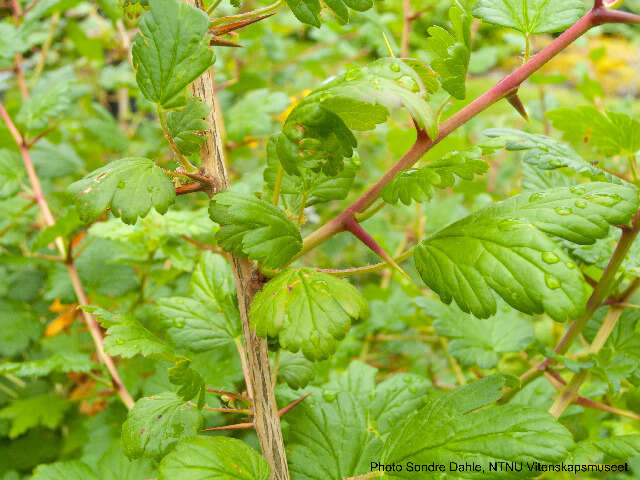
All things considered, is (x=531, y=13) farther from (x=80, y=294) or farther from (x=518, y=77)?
(x=80, y=294)

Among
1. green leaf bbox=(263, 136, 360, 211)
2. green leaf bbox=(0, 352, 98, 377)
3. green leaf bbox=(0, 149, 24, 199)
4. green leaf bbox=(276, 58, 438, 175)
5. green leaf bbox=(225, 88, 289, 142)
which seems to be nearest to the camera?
green leaf bbox=(276, 58, 438, 175)

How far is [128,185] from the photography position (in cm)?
58

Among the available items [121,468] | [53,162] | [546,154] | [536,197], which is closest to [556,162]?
[546,154]

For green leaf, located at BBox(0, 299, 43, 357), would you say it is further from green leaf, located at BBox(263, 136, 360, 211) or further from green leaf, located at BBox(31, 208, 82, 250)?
green leaf, located at BBox(263, 136, 360, 211)

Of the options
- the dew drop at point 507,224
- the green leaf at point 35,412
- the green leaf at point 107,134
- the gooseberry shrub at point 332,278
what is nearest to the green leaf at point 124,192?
the gooseberry shrub at point 332,278

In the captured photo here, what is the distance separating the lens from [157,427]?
0.66 meters

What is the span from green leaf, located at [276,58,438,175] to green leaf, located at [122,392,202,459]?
35 cm

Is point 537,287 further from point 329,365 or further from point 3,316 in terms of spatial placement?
point 3,316

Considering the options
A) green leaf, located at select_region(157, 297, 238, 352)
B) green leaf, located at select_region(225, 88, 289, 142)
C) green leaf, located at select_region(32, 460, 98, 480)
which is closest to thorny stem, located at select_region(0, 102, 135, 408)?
green leaf, located at select_region(32, 460, 98, 480)

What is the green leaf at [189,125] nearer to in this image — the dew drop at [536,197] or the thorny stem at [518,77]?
the thorny stem at [518,77]

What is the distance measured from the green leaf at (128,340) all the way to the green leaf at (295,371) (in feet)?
0.61

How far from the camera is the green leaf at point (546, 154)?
0.72 m

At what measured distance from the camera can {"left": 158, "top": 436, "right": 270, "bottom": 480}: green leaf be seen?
22.7 inches

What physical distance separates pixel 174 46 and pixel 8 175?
0.82 meters
